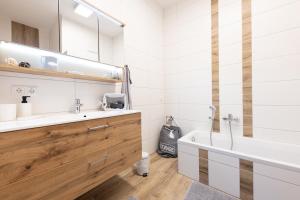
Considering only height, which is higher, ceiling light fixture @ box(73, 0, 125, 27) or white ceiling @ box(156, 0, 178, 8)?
white ceiling @ box(156, 0, 178, 8)

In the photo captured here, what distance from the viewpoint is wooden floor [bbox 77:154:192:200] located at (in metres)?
1.47

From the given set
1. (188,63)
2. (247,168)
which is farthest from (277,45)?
(247,168)

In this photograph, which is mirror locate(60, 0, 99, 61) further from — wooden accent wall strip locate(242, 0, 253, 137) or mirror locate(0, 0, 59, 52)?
wooden accent wall strip locate(242, 0, 253, 137)

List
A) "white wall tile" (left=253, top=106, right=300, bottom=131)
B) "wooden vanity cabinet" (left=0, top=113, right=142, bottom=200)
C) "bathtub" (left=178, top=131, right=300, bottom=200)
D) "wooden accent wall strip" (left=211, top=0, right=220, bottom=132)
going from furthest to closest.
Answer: "wooden accent wall strip" (left=211, top=0, right=220, bottom=132) → "white wall tile" (left=253, top=106, right=300, bottom=131) → "bathtub" (left=178, top=131, right=300, bottom=200) → "wooden vanity cabinet" (left=0, top=113, right=142, bottom=200)

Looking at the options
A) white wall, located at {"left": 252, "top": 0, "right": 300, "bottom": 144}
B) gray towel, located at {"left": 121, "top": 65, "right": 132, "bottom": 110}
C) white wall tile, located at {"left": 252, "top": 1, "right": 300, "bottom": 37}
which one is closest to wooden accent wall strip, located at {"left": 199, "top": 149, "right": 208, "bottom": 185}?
white wall, located at {"left": 252, "top": 0, "right": 300, "bottom": 144}

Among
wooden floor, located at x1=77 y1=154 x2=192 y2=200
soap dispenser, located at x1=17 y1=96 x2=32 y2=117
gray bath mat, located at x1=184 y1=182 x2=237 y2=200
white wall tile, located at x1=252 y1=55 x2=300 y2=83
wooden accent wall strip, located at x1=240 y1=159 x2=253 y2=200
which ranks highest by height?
white wall tile, located at x1=252 y1=55 x2=300 y2=83

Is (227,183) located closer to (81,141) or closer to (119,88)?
(81,141)

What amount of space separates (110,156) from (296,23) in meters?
2.37

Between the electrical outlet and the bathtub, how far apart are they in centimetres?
167

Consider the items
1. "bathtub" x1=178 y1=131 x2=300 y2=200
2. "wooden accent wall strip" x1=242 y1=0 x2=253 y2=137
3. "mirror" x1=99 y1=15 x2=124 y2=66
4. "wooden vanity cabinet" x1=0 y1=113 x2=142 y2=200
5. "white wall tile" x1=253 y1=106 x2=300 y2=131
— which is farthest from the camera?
A: "wooden accent wall strip" x1=242 y1=0 x2=253 y2=137

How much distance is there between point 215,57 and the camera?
7.19ft

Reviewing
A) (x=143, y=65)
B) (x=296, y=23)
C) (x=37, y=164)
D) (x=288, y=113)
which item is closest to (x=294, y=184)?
(x=288, y=113)

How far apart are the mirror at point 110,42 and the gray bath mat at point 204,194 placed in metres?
1.70

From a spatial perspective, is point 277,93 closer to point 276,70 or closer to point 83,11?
point 276,70
